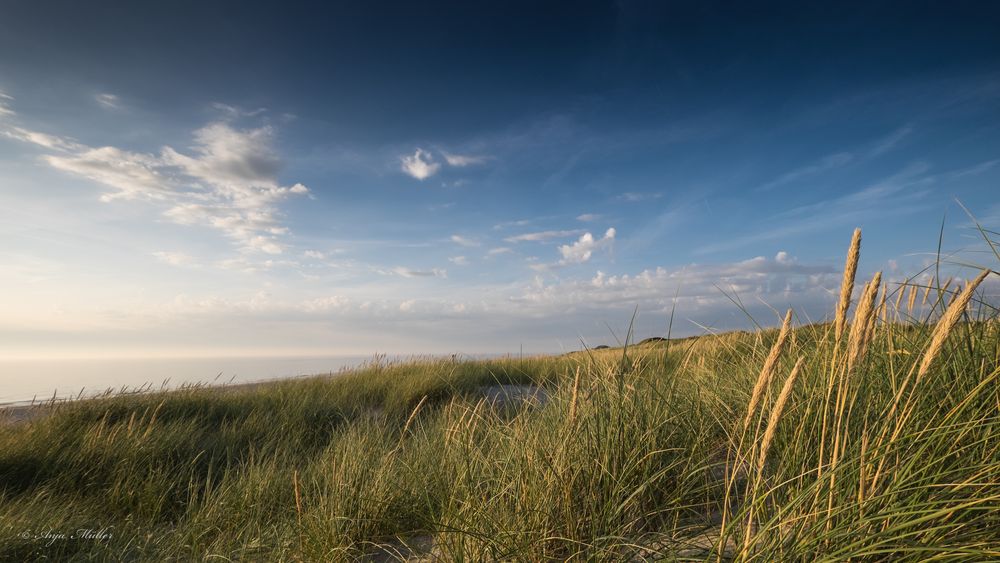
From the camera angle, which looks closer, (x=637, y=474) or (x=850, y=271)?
(x=850, y=271)

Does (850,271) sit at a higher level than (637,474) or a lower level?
higher

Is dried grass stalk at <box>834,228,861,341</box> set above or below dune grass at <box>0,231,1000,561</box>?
above

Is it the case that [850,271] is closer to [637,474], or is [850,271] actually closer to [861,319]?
[861,319]

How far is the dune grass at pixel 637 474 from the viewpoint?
4.92ft

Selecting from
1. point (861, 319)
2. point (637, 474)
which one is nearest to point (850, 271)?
point (861, 319)

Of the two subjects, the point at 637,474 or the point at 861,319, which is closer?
the point at 861,319

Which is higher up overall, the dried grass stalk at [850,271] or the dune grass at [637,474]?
the dried grass stalk at [850,271]

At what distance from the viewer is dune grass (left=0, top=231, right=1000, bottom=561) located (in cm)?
150

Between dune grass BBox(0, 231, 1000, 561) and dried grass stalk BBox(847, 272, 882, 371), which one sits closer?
dried grass stalk BBox(847, 272, 882, 371)

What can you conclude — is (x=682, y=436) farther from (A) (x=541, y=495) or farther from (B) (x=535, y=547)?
(B) (x=535, y=547)

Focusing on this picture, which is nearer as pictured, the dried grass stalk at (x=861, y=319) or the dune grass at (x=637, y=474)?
the dried grass stalk at (x=861, y=319)

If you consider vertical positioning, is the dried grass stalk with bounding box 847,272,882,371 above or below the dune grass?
above

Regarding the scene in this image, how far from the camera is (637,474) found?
2502 mm

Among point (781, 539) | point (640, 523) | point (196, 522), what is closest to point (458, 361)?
point (196, 522)
